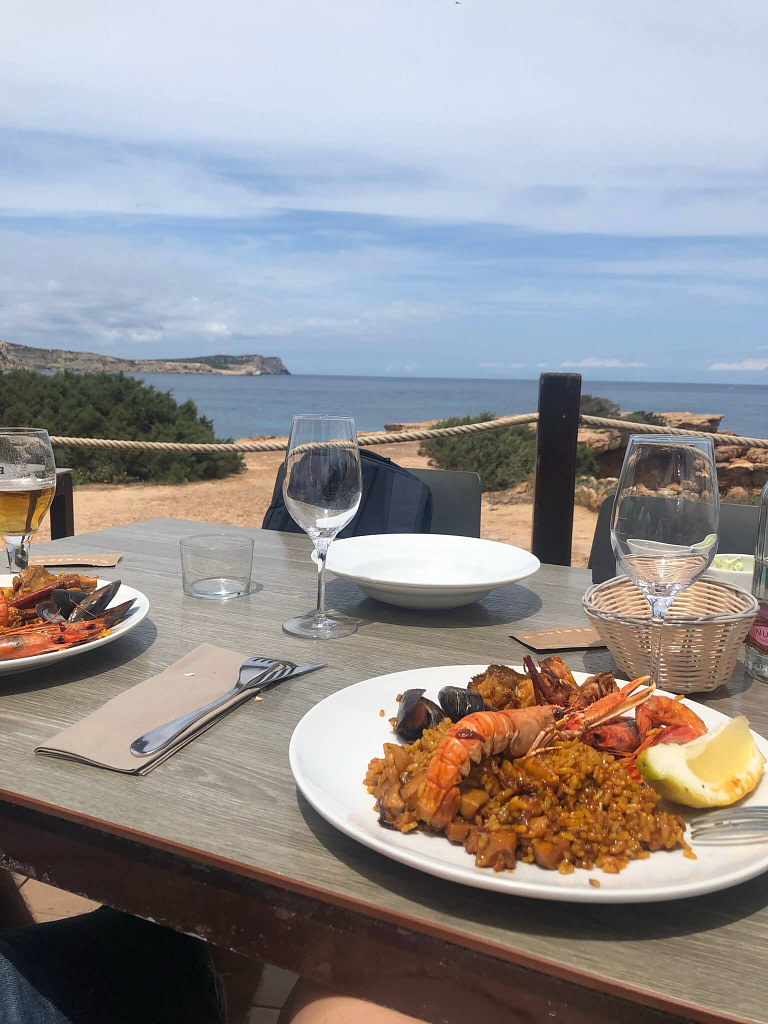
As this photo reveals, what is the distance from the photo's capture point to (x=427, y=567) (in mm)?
1727

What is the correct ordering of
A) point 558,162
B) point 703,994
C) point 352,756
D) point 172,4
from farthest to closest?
point 558,162 < point 172,4 < point 352,756 < point 703,994

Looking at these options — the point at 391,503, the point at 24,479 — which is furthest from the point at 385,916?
the point at 391,503

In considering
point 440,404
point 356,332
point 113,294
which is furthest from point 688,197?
point 113,294

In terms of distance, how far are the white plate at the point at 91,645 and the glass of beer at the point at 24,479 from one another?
0.21 m

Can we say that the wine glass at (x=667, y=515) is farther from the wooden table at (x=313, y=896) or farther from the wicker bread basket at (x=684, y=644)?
the wooden table at (x=313, y=896)

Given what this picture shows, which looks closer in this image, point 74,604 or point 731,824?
point 731,824

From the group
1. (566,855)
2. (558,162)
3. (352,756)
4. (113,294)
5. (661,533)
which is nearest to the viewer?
(566,855)

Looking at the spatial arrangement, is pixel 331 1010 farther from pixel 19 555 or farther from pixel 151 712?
pixel 19 555

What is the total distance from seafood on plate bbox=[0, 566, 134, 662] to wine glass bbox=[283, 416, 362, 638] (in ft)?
1.10

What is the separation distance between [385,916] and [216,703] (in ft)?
1.47

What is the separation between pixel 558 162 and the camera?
4478 centimetres

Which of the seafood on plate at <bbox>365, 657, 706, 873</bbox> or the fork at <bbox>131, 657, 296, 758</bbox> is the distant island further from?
the seafood on plate at <bbox>365, 657, 706, 873</bbox>

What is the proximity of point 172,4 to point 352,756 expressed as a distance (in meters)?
20.8

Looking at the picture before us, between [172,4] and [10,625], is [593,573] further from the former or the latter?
[172,4]
